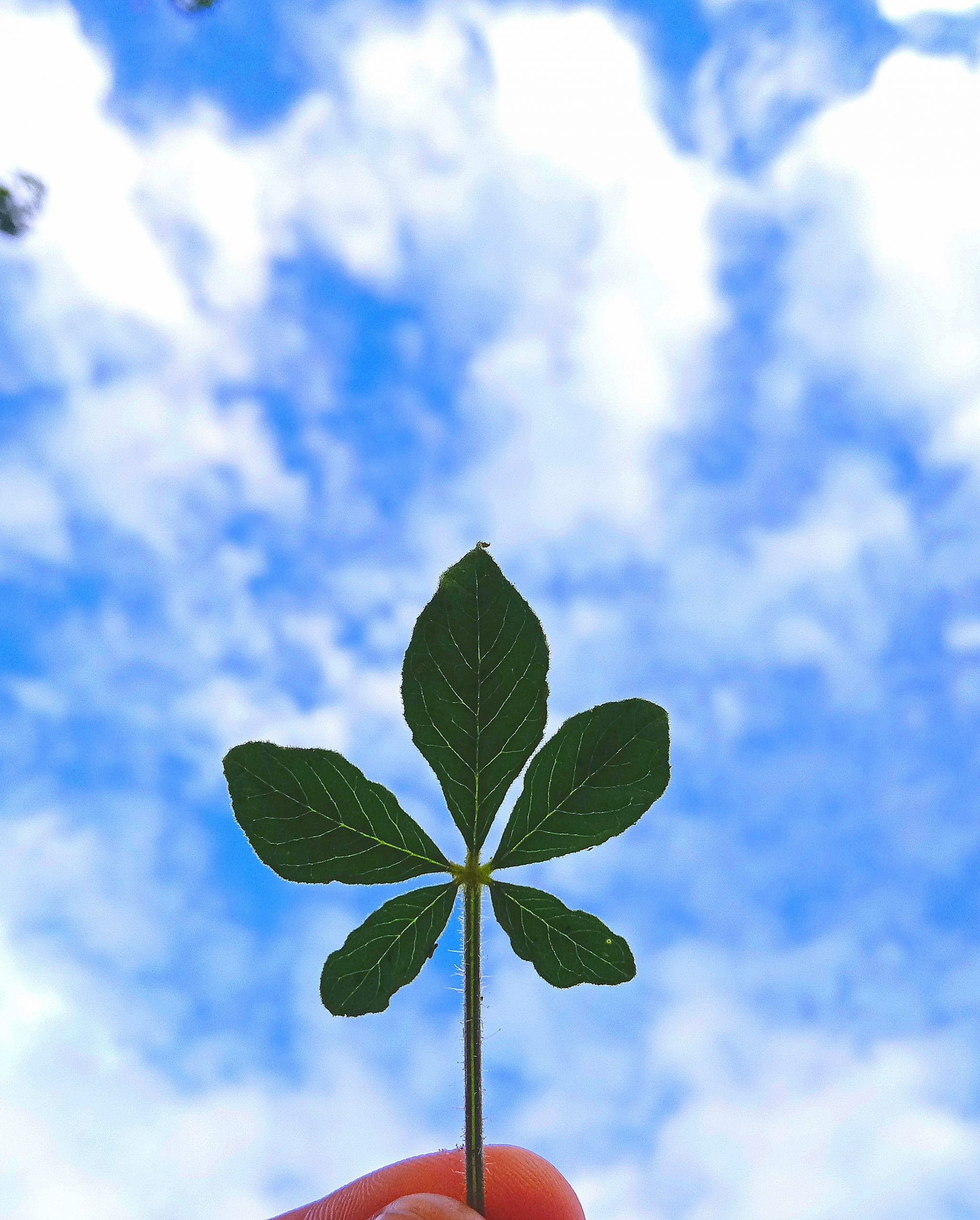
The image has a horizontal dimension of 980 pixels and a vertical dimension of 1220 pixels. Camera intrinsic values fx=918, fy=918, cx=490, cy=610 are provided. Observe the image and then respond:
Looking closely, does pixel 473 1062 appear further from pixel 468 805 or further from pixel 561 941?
pixel 468 805

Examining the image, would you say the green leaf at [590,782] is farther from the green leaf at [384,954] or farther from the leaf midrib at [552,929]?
the green leaf at [384,954]

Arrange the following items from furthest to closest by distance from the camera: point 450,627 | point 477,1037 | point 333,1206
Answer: point 333,1206 < point 450,627 < point 477,1037

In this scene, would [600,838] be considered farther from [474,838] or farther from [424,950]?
[424,950]

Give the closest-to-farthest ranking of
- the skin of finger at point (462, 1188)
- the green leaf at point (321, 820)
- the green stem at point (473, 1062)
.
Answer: the green stem at point (473, 1062) < the green leaf at point (321, 820) < the skin of finger at point (462, 1188)

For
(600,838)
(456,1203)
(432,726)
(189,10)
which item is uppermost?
(189,10)

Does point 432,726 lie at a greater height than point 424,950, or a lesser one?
greater

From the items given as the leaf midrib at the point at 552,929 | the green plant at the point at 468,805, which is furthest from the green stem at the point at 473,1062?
the leaf midrib at the point at 552,929

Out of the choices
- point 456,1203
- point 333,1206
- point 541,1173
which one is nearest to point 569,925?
point 456,1203
